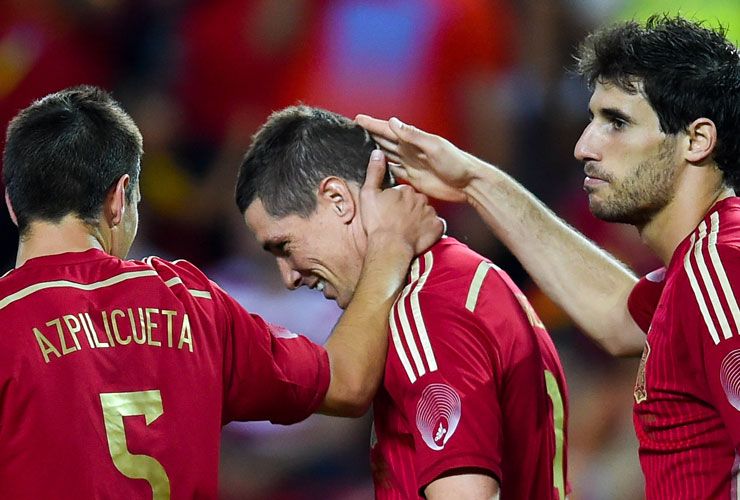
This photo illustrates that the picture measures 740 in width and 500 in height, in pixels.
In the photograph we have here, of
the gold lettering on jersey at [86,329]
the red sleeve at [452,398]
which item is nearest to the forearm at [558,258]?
the red sleeve at [452,398]

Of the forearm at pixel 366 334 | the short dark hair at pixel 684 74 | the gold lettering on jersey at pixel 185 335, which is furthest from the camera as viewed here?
the short dark hair at pixel 684 74

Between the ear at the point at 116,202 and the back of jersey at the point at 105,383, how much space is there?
0.15m

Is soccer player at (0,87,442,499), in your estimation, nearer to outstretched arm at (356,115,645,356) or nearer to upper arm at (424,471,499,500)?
upper arm at (424,471,499,500)

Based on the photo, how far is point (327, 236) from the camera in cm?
299

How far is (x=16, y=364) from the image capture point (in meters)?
2.32

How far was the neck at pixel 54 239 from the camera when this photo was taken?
2.52 meters

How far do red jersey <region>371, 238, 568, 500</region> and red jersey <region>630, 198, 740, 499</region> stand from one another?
269mm

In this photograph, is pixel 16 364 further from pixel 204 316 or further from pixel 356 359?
pixel 356 359

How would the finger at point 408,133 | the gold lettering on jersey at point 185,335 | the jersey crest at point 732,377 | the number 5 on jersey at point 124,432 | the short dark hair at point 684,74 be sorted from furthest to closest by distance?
1. the finger at point 408,133
2. the short dark hair at point 684,74
3. the gold lettering on jersey at point 185,335
4. the number 5 on jersey at point 124,432
5. the jersey crest at point 732,377

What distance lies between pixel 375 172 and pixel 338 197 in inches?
4.9

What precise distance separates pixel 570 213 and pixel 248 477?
2.06 metres

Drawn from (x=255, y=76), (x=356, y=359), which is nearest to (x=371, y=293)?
(x=356, y=359)

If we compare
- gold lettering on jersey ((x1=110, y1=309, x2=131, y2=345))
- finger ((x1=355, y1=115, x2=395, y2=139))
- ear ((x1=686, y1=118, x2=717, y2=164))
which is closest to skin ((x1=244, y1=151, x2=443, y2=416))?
finger ((x1=355, y1=115, x2=395, y2=139))

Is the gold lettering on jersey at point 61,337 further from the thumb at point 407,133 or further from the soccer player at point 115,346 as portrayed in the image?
the thumb at point 407,133
